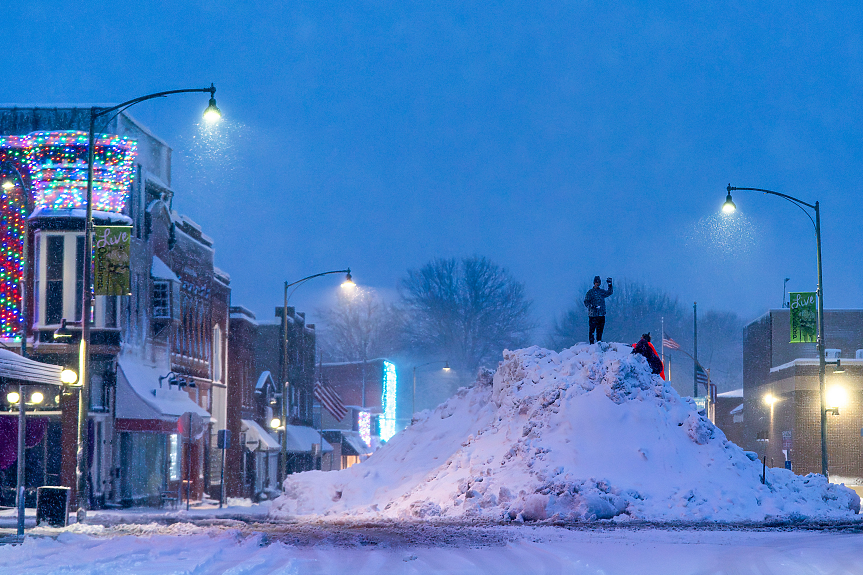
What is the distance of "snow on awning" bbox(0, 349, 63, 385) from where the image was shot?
48.4 feet

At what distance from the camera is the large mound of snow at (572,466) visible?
57.5 ft

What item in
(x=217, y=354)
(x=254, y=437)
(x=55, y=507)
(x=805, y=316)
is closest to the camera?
(x=55, y=507)

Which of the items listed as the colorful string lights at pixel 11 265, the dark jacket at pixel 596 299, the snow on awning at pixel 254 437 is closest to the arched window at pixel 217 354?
the snow on awning at pixel 254 437

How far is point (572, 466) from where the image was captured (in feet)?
60.7

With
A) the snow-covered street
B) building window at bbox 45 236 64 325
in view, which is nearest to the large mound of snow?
the snow-covered street

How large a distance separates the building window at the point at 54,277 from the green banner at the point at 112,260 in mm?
9713

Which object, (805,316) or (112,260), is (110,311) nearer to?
(112,260)

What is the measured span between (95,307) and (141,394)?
3119 mm

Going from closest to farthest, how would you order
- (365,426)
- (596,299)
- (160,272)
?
1. (596,299)
2. (160,272)
3. (365,426)

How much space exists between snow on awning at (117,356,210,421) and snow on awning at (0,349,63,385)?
13052 mm

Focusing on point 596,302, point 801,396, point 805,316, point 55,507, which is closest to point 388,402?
point 801,396

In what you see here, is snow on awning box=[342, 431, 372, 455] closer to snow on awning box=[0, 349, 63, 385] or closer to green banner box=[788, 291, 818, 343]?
green banner box=[788, 291, 818, 343]

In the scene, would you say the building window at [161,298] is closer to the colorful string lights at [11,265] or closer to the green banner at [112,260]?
the colorful string lights at [11,265]

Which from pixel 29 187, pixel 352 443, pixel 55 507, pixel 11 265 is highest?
pixel 29 187
